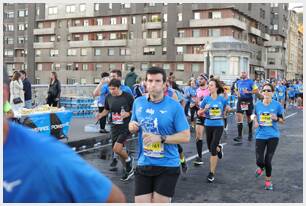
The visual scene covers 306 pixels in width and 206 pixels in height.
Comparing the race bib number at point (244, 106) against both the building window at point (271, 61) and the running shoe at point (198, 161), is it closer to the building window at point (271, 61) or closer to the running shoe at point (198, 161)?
the running shoe at point (198, 161)

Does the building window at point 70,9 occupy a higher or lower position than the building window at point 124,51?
higher

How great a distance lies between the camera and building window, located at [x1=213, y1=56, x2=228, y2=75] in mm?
31875

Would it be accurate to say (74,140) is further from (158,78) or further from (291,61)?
(291,61)

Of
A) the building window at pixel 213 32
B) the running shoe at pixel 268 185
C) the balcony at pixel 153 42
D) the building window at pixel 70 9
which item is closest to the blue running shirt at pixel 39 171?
the running shoe at pixel 268 185

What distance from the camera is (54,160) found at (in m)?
1.65

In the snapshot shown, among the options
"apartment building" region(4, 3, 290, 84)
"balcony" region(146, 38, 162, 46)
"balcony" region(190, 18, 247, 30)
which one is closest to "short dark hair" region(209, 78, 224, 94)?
"apartment building" region(4, 3, 290, 84)

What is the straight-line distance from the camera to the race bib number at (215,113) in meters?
8.34

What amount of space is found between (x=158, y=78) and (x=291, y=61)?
108 meters

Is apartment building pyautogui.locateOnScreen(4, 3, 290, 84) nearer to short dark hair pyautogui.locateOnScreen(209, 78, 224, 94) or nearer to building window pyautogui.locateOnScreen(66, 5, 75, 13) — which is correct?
building window pyautogui.locateOnScreen(66, 5, 75, 13)

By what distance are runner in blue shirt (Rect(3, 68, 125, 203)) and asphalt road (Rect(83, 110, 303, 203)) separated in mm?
4867

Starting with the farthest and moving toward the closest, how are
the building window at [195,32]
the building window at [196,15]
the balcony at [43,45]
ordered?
the balcony at [43,45]
the building window at [196,15]
the building window at [195,32]

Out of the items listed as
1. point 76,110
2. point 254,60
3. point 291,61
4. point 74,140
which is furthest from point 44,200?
point 291,61

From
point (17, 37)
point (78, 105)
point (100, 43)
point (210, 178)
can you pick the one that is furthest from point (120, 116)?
point (17, 37)

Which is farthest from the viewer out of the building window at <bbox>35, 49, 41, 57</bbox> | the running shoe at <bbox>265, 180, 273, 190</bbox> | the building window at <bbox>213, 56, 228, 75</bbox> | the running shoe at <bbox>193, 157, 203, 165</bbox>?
the building window at <bbox>35, 49, 41, 57</bbox>
